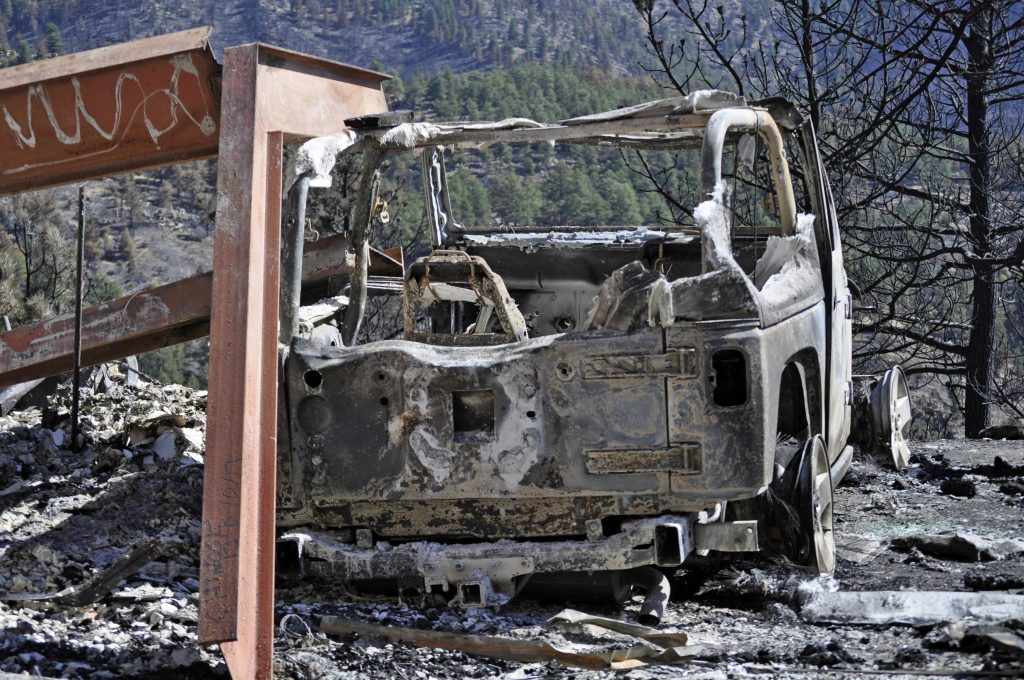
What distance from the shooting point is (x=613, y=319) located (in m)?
4.70

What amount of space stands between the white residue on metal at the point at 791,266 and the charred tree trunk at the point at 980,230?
6809 millimetres

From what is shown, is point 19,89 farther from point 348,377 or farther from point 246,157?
point 348,377

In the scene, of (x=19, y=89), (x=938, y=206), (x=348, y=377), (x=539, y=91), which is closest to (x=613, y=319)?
(x=348, y=377)

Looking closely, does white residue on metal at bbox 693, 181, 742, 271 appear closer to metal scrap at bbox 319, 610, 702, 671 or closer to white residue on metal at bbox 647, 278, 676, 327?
white residue on metal at bbox 647, 278, 676, 327

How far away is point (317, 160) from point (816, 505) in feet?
8.07

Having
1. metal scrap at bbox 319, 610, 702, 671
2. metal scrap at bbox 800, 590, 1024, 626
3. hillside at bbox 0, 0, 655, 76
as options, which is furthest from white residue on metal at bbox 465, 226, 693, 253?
hillside at bbox 0, 0, 655, 76

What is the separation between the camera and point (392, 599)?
5.08 m

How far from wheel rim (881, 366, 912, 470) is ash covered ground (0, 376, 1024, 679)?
0.21 meters

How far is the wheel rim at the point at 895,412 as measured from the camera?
7.23 m

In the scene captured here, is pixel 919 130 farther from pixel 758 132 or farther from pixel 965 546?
pixel 965 546

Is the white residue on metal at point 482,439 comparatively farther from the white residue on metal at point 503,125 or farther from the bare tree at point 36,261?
the bare tree at point 36,261

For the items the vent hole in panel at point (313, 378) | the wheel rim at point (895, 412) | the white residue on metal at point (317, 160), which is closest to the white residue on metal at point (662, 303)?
the vent hole in panel at point (313, 378)

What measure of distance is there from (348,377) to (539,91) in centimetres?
4918

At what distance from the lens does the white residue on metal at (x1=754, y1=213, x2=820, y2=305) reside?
5.19m
